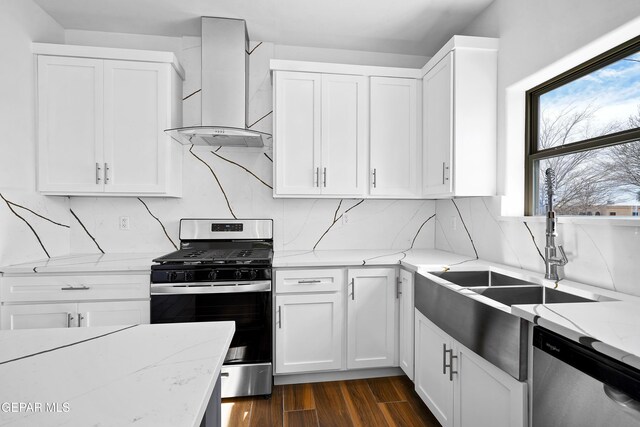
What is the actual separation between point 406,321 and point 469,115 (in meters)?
1.48

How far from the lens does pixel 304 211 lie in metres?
2.86

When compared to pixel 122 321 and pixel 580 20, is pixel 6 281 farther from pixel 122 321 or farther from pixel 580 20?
pixel 580 20

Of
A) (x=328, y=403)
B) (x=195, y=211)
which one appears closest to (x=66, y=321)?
(x=195, y=211)

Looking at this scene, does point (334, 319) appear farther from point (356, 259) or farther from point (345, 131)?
point (345, 131)

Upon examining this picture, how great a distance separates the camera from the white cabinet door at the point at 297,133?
97.5 inches

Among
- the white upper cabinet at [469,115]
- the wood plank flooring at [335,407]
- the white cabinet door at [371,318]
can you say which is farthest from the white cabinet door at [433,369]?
the white upper cabinet at [469,115]

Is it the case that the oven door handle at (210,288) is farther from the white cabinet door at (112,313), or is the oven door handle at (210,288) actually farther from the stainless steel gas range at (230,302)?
the white cabinet door at (112,313)

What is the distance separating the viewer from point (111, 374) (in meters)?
0.68

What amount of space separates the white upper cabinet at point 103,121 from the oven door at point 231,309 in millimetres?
812

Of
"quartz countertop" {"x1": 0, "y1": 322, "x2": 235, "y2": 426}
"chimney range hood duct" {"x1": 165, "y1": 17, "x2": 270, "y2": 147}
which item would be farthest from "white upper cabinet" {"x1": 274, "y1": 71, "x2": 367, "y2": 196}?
"quartz countertop" {"x1": 0, "y1": 322, "x2": 235, "y2": 426}

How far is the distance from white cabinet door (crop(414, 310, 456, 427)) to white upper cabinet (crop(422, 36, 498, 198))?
932mm

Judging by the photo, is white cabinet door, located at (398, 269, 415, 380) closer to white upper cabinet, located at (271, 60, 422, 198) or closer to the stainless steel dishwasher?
white upper cabinet, located at (271, 60, 422, 198)

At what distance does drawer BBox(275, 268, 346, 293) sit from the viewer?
2.22 meters

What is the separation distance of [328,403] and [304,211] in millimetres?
1468
